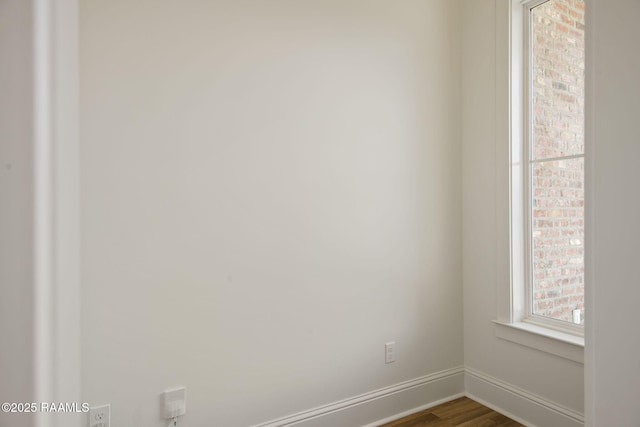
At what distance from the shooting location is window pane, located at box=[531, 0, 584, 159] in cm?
217

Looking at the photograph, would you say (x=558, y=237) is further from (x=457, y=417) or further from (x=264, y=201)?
(x=264, y=201)

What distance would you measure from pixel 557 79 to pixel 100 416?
2880mm

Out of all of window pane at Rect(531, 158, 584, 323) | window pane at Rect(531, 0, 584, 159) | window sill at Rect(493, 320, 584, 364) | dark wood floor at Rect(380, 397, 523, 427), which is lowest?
dark wood floor at Rect(380, 397, 523, 427)

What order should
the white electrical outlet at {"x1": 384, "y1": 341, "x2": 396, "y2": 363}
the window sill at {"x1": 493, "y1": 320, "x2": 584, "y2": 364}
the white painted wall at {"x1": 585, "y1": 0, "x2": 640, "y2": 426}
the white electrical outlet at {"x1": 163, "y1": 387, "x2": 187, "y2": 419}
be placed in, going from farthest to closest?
the white electrical outlet at {"x1": 384, "y1": 341, "x2": 396, "y2": 363} < the window sill at {"x1": 493, "y1": 320, "x2": 584, "y2": 364} < the white electrical outlet at {"x1": 163, "y1": 387, "x2": 187, "y2": 419} < the white painted wall at {"x1": 585, "y1": 0, "x2": 640, "y2": 426}

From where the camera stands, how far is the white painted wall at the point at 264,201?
159cm

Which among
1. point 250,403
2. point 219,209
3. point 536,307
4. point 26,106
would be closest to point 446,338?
point 536,307

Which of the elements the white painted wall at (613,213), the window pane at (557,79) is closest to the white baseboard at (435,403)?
the white painted wall at (613,213)

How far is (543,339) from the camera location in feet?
6.97

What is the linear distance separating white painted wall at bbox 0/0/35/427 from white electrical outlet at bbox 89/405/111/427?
405mm

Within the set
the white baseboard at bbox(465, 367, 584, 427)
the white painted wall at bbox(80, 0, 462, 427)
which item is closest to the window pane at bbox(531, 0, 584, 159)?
the white painted wall at bbox(80, 0, 462, 427)

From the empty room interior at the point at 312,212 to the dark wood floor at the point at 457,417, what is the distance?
0.07 meters

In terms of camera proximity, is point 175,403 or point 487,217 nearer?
point 175,403

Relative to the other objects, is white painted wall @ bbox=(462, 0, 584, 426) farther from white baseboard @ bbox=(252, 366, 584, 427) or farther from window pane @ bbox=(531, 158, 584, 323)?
window pane @ bbox=(531, 158, 584, 323)

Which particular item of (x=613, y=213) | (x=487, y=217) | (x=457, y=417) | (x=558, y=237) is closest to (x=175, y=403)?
(x=457, y=417)
